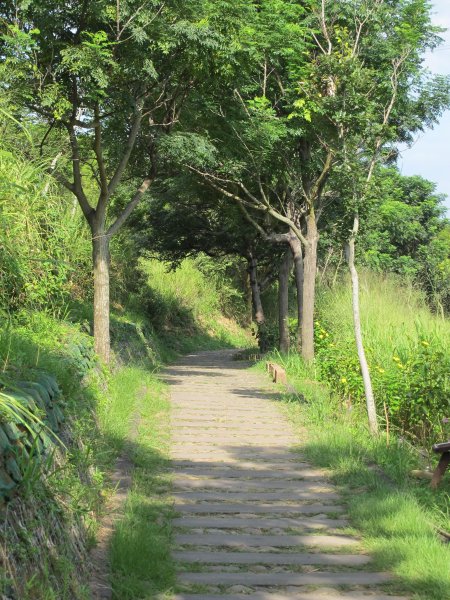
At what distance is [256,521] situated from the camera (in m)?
6.63

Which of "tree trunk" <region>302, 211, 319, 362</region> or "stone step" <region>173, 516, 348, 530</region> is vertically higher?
"tree trunk" <region>302, 211, 319, 362</region>

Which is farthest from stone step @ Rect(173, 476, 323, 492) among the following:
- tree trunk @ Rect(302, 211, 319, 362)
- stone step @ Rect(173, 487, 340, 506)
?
tree trunk @ Rect(302, 211, 319, 362)

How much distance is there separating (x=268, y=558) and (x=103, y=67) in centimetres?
752

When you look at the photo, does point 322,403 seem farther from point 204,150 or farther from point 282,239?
point 282,239

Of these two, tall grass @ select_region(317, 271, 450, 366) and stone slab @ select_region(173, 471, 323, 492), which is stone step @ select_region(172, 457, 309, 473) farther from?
tall grass @ select_region(317, 271, 450, 366)

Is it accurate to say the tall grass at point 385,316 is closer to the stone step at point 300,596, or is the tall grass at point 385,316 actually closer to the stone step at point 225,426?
the stone step at point 225,426

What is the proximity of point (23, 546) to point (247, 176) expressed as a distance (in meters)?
14.8

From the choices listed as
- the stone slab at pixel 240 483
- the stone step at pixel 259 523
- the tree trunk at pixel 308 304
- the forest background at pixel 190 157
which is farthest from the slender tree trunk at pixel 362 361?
the tree trunk at pixel 308 304

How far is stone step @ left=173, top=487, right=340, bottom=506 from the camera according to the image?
726cm

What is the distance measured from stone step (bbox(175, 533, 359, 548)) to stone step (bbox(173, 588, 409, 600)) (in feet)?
2.99

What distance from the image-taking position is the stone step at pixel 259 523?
6.50 m

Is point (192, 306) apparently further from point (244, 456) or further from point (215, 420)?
point (244, 456)

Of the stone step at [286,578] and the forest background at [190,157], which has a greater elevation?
the forest background at [190,157]

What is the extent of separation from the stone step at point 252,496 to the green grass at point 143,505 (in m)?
0.24
